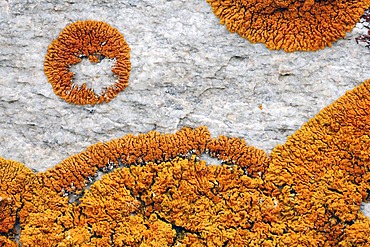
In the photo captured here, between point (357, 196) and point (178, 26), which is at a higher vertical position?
point (178, 26)

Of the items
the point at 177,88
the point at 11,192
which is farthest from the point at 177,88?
the point at 11,192

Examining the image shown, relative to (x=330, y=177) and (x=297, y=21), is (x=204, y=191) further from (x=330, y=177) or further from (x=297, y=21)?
(x=297, y=21)

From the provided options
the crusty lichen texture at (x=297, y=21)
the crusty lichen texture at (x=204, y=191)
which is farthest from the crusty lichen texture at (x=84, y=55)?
the crusty lichen texture at (x=297, y=21)

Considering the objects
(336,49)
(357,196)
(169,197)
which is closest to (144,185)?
(169,197)

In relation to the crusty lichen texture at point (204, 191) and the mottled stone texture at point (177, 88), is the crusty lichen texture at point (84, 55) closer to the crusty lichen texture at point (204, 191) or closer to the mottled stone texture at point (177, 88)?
the mottled stone texture at point (177, 88)

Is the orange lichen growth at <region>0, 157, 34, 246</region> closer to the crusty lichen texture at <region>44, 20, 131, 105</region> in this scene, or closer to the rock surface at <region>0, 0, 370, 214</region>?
the rock surface at <region>0, 0, 370, 214</region>

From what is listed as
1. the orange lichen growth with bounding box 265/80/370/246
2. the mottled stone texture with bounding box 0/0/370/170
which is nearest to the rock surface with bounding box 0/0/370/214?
the mottled stone texture with bounding box 0/0/370/170

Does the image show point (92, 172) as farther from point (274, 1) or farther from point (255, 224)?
point (274, 1)

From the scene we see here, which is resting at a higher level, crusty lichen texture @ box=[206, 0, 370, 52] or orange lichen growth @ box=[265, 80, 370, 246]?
crusty lichen texture @ box=[206, 0, 370, 52]
